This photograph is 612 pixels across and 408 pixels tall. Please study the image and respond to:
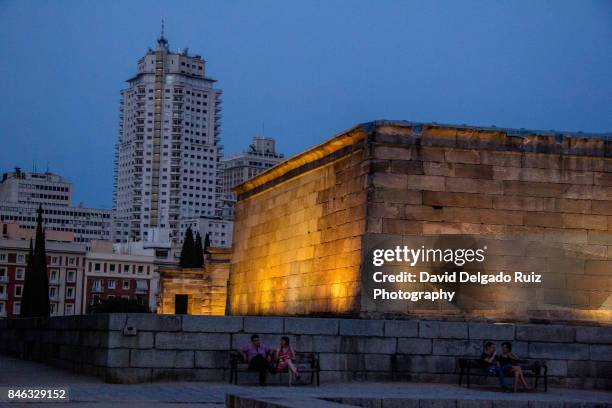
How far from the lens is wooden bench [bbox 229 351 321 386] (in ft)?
65.6

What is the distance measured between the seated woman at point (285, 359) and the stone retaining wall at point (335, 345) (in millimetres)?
983

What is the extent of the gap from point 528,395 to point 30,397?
8.65 meters

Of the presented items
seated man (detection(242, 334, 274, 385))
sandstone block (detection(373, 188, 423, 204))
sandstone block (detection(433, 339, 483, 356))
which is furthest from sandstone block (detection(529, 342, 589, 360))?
seated man (detection(242, 334, 274, 385))

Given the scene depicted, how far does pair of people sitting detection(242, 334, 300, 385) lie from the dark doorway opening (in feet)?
101

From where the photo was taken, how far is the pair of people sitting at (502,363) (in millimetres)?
20578

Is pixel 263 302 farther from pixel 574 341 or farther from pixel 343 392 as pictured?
pixel 343 392

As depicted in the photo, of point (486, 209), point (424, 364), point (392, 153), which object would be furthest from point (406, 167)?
point (424, 364)

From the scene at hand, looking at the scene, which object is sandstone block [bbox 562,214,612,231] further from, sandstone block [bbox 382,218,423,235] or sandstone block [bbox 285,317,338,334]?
sandstone block [bbox 285,317,338,334]

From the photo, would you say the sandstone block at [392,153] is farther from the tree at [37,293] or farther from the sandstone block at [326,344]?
the tree at [37,293]

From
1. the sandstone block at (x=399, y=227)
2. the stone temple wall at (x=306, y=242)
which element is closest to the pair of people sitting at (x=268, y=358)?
the stone temple wall at (x=306, y=242)

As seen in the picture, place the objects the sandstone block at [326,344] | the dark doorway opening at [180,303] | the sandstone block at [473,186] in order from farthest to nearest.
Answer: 1. the dark doorway opening at [180,303]
2. the sandstone block at [473,186]
3. the sandstone block at [326,344]

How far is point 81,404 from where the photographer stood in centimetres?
1598

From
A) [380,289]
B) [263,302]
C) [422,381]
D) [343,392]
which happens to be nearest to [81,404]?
[343,392]

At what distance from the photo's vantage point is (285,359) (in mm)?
19922
